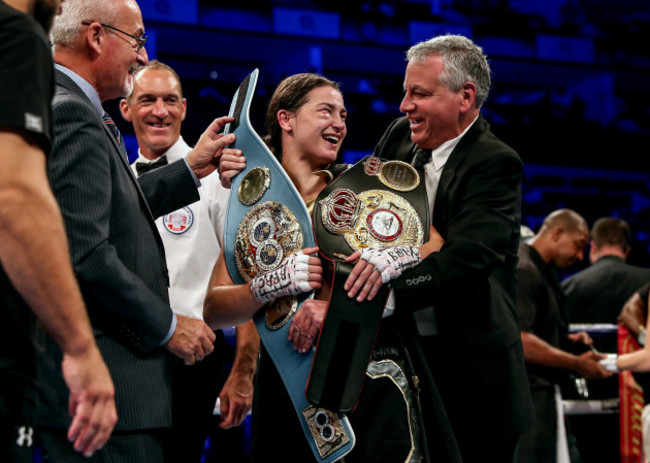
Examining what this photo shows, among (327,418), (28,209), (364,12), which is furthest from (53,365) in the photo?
(364,12)

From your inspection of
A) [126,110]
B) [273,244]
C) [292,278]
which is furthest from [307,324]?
[126,110]

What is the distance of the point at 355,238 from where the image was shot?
6.14 ft

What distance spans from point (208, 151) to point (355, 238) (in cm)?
53

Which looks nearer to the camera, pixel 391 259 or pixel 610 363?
pixel 391 259

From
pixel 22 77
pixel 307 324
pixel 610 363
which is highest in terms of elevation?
pixel 22 77

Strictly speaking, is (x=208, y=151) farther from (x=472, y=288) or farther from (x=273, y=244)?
(x=472, y=288)

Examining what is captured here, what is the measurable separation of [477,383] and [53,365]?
3.67ft

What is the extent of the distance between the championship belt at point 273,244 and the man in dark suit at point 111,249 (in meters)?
0.27

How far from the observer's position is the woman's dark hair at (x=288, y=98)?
216cm

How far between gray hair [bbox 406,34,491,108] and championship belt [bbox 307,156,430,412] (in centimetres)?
39

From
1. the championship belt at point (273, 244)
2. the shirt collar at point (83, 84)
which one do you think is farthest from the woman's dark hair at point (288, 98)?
the shirt collar at point (83, 84)

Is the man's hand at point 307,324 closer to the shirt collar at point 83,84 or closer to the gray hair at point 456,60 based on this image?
the shirt collar at point 83,84

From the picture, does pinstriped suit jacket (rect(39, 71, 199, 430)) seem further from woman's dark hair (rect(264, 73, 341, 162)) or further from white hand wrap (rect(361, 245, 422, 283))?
woman's dark hair (rect(264, 73, 341, 162))

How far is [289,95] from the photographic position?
85.5 inches
